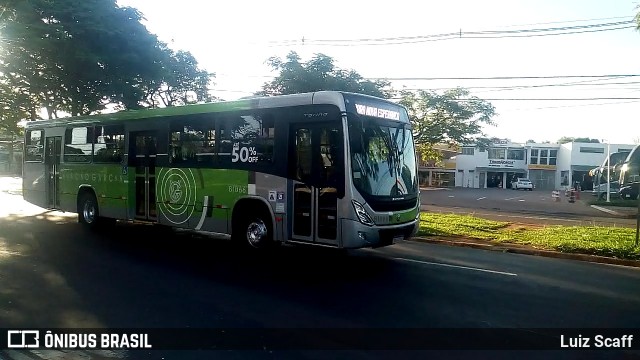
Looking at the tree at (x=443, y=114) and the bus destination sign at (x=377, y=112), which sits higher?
the tree at (x=443, y=114)

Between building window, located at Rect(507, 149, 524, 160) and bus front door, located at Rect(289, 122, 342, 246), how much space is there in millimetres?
69304

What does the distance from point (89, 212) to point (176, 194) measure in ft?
13.9

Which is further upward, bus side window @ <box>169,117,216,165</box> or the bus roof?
the bus roof

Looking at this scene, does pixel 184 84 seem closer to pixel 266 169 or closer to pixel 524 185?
pixel 266 169

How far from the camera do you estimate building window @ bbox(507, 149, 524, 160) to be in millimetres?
73262

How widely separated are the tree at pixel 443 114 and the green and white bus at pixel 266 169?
71.0ft

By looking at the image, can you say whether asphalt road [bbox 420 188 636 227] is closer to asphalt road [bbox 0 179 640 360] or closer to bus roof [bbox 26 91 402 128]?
asphalt road [bbox 0 179 640 360]

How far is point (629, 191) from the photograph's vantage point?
38344mm

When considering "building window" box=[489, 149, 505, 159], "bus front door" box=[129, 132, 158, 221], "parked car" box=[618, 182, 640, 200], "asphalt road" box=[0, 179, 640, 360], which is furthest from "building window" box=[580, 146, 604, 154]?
"bus front door" box=[129, 132, 158, 221]

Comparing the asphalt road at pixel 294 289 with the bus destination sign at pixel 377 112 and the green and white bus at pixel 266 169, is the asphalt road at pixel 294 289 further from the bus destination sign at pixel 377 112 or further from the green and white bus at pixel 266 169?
the bus destination sign at pixel 377 112

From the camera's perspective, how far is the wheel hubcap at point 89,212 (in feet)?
47.7

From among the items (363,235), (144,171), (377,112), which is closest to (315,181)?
(363,235)

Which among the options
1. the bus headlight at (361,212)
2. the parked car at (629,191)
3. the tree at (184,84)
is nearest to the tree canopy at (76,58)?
the tree at (184,84)

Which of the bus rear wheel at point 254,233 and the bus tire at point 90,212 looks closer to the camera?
the bus rear wheel at point 254,233
